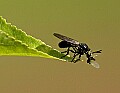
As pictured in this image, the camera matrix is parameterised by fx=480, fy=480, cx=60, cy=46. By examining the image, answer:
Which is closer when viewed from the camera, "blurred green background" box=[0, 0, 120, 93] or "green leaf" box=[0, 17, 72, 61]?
"green leaf" box=[0, 17, 72, 61]

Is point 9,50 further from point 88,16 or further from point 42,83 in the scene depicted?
point 88,16

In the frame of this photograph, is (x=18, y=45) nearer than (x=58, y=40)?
Yes

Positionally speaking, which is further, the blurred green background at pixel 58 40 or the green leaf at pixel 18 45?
the blurred green background at pixel 58 40

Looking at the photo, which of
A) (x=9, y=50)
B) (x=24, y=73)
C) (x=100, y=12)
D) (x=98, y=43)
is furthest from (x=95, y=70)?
(x=9, y=50)

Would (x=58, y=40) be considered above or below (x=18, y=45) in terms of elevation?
above
